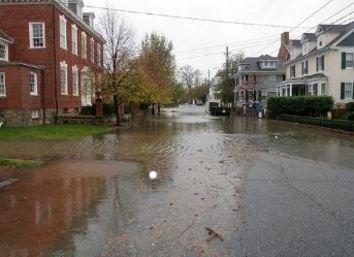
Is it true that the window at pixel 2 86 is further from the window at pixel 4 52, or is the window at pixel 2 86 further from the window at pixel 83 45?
the window at pixel 83 45

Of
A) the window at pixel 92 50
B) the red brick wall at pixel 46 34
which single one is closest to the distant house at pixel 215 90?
the window at pixel 92 50

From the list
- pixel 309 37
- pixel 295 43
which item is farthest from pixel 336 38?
pixel 295 43

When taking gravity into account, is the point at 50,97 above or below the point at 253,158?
above

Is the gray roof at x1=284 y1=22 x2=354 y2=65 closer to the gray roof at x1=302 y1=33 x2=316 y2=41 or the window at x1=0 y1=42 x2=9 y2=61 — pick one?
the gray roof at x1=302 y1=33 x2=316 y2=41

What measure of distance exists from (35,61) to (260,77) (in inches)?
1848

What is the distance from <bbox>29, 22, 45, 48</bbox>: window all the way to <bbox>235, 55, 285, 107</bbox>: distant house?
4250cm

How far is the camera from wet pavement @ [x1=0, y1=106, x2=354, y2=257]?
629 centimetres

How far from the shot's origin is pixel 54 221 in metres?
7.56

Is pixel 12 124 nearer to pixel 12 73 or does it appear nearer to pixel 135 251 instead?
pixel 12 73

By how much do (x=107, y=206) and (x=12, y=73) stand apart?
22514 millimetres

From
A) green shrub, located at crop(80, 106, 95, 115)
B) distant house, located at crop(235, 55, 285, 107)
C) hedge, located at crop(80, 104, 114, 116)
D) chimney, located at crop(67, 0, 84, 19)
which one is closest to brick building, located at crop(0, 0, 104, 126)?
green shrub, located at crop(80, 106, 95, 115)

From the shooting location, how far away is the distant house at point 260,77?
72062mm

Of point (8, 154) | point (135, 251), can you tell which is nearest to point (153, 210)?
point (135, 251)

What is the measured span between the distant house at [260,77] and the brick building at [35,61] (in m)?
39.6
